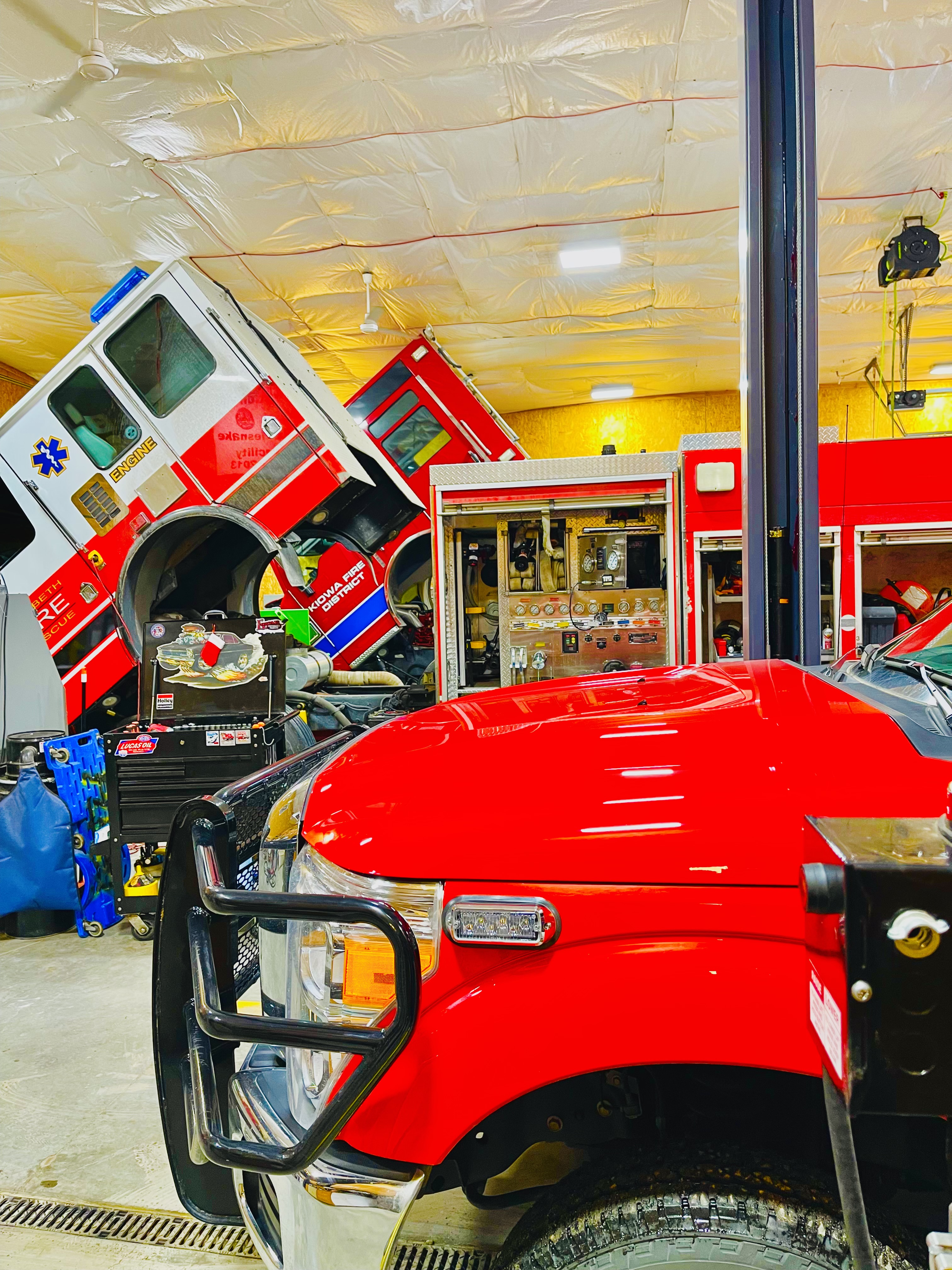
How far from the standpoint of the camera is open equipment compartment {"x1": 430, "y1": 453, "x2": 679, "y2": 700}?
614 cm

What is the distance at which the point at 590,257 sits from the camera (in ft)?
26.4

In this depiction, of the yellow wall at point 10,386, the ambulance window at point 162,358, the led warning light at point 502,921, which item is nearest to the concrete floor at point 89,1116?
the led warning light at point 502,921

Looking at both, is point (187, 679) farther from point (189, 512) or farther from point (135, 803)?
point (189, 512)

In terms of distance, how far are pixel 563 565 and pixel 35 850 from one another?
4.14 m

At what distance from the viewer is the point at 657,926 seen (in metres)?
1.15

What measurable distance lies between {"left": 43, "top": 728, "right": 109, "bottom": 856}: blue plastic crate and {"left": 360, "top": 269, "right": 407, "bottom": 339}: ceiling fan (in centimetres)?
578

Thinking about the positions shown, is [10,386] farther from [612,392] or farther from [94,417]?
[612,392]

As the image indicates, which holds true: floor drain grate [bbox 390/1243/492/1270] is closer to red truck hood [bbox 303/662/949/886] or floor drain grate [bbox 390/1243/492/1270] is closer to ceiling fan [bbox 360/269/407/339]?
red truck hood [bbox 303/662/949/886]

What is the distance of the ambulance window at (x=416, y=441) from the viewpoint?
9.64m

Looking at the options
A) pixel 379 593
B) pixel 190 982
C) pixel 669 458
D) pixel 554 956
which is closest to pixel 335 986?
pixel 554 956

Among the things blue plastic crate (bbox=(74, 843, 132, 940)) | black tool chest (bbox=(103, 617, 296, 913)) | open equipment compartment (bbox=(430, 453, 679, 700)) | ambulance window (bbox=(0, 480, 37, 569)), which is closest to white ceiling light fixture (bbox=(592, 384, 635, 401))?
open equipment compartment (bbox=(430, 453, 679, 700))

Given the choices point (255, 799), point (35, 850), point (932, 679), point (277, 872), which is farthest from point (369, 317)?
point (932, 679)

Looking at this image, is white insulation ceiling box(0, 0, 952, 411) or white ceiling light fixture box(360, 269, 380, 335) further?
white ceiling light fixture box(360, 269, 380, 335)

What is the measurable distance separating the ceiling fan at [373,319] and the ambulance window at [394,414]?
2.71 feet
